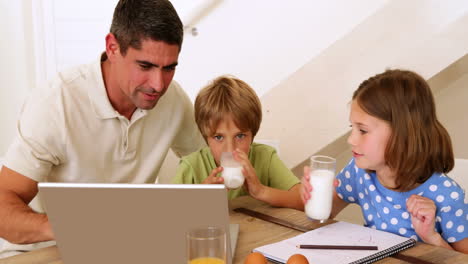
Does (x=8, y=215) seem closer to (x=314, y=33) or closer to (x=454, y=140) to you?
(x=314, y=33)

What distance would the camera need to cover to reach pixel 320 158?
4.86 ft

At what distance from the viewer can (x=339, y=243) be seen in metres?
1.28

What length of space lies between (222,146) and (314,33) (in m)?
1.03

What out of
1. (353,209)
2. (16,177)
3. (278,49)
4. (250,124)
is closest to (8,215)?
(16,177)

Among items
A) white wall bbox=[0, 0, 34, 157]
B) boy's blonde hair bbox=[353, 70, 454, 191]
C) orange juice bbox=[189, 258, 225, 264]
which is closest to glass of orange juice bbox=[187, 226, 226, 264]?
orange juice bbox=[189, 258, 225, 264]

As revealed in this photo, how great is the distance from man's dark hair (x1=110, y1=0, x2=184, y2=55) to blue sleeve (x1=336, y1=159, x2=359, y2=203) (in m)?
0.81

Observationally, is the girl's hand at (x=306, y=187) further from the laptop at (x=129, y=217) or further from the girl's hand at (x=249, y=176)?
the laptop at (x=129, y=217)

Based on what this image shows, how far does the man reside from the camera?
1635 mm

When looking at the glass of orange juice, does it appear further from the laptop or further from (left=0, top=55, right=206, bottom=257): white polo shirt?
(left=0, top=55, right=206, bottom=257): white polo shirt

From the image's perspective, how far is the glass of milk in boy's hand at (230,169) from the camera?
1669 mm

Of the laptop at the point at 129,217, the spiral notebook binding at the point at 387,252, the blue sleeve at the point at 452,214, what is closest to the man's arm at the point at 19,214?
the laptop at the point at 129,217

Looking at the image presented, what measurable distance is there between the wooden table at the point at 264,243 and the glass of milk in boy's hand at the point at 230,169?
0.09 m

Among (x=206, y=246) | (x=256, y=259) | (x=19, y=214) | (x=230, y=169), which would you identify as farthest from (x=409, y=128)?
(x=19, y=214)

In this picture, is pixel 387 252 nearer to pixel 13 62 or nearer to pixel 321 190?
pixel 321 190
